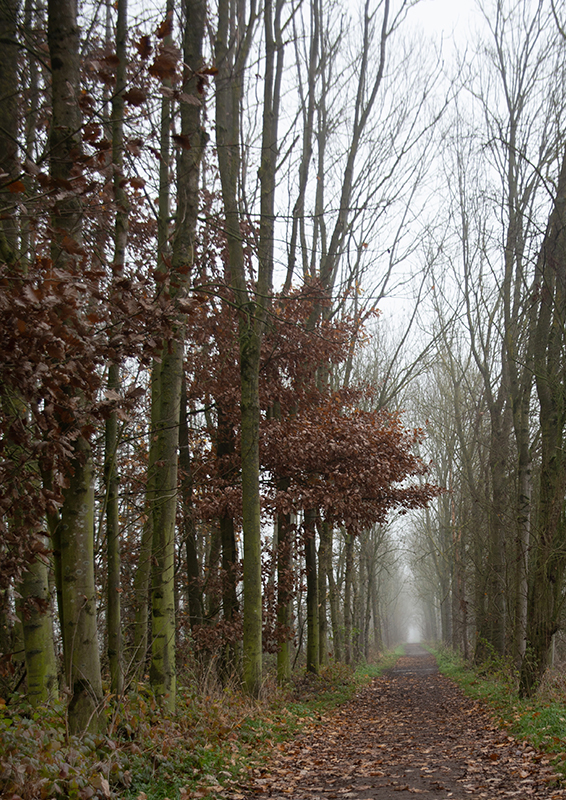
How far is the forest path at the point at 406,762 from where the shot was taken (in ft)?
16.7

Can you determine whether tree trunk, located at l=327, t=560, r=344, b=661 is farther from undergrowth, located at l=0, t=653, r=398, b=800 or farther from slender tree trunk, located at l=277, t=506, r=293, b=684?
undergrowth, located at l=0, t=653, r=398, b=800

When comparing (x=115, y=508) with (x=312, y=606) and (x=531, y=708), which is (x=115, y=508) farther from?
Result: (x=312, y=606)

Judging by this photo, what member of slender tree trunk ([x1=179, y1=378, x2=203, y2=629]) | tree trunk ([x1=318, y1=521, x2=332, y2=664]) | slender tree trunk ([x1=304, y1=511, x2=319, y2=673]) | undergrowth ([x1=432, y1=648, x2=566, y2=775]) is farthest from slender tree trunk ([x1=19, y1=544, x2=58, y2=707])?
tree trunk ([x1=318, y1=521, x2=332, y2=664])

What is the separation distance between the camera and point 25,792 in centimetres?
377

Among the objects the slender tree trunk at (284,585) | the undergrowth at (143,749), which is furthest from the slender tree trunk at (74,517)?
the slender tree trunk at (284,585)

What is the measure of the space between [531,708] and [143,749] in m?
5.87

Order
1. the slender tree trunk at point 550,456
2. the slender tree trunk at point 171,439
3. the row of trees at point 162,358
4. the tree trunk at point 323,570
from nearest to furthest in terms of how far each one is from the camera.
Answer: the row of trees at point 162,358, the slender tree trunk at point 171,439, the slender tree trunk at point 550,456, the tree trunk at point 323,570

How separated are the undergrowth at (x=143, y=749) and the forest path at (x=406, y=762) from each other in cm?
34

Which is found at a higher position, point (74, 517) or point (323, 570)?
point (74, 517)

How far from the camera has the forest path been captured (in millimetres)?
5094

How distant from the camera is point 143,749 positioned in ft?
17.2

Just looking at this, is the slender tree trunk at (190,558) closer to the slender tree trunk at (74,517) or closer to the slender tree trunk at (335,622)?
the slender tree trunk at (74,517)

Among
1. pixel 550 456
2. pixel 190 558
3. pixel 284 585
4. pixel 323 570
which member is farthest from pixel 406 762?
pixel 323 570

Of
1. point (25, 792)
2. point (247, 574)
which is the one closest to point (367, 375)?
point (247, 574)
